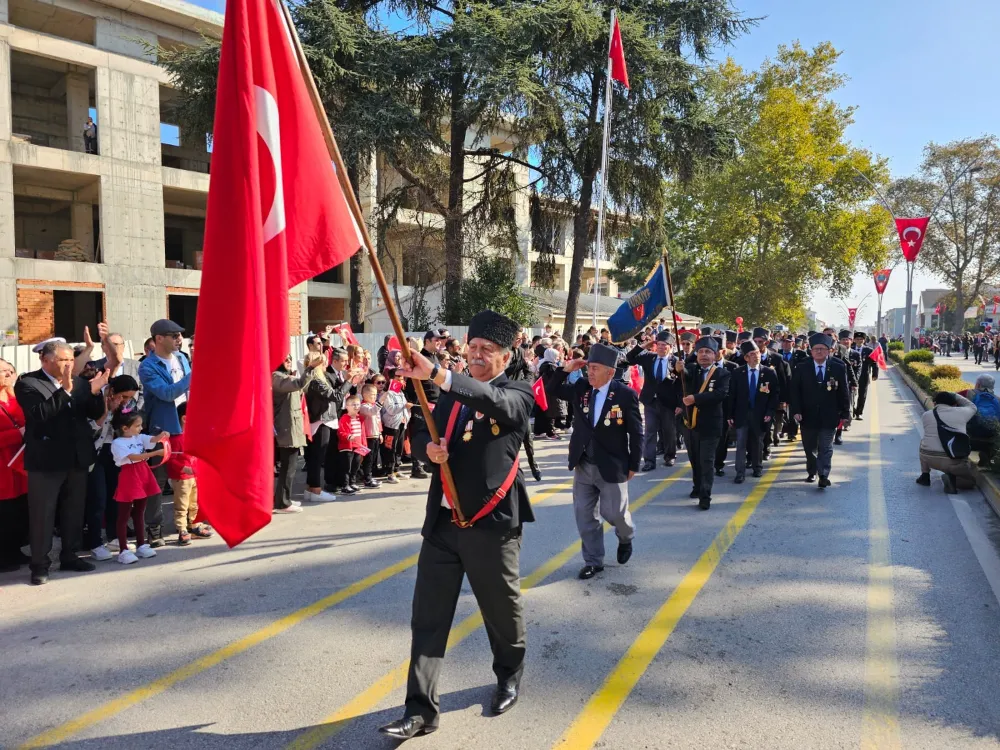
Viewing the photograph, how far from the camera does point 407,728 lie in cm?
328

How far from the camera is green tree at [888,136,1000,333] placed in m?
49.7

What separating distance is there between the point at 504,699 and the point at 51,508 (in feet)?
13.7

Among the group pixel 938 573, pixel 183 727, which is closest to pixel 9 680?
pixel 183 727

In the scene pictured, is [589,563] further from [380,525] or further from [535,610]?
[380,525]

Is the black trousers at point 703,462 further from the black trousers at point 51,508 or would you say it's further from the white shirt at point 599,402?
the black trousers at point 51,508

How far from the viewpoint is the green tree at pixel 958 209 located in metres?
49.7

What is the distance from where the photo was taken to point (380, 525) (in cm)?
A: 725

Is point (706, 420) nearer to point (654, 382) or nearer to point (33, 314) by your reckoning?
point (654, 382)

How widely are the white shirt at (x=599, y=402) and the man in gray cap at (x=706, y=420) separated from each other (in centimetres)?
266

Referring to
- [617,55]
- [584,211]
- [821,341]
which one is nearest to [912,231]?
[584,211]

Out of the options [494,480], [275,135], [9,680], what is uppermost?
[275,135]

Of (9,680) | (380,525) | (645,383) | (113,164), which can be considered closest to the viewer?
(9,680)

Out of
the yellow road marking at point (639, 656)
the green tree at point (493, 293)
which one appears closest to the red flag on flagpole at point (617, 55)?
the green tree at point (493, 293)

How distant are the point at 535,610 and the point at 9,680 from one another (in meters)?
3.22
